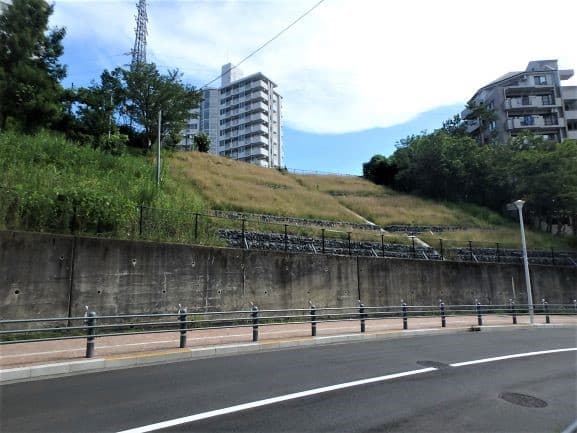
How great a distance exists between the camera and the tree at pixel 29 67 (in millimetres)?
29375

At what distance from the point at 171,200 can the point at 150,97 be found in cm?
2412

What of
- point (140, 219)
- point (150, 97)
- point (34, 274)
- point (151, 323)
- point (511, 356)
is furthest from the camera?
point (150, 97)

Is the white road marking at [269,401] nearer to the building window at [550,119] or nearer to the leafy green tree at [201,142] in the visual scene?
the leafy green tree at [201,142]

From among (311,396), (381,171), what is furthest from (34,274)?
(381,171)

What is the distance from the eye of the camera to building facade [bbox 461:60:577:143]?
232 ft

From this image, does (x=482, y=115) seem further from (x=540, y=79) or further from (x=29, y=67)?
(x=29, y=67)

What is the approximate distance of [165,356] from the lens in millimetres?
10375

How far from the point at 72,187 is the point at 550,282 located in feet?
97.8

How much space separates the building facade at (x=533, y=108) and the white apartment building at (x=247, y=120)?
53.8 metres

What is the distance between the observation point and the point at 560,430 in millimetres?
5980

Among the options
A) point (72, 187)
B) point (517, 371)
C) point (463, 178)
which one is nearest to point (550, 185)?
point (463, 178)

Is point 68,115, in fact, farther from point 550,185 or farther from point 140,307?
point 550,185

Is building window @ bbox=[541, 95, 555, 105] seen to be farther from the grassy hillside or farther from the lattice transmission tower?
the lattice transmission tower

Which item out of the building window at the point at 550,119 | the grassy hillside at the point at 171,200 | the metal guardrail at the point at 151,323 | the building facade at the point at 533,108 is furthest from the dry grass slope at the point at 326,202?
the building window at the point at 550,119
